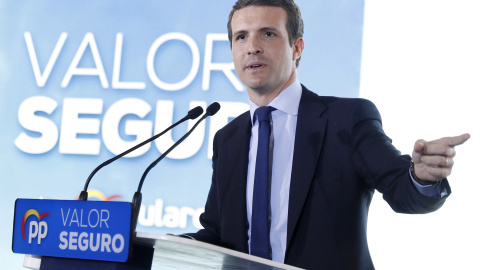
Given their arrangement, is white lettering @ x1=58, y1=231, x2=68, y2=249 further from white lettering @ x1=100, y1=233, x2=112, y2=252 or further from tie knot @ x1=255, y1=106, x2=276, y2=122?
tie knot @ x1=255, y1=106, x2=276, y2=122

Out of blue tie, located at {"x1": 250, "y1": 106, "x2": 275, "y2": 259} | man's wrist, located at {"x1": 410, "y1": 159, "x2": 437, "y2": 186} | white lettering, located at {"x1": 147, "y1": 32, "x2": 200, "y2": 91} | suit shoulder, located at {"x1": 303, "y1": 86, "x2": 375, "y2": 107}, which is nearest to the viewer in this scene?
man's wrist, located at {"x1": 410, "y1": 159, "x2": 437, "y2": 186}

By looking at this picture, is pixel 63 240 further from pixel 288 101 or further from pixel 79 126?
pixel 79 126

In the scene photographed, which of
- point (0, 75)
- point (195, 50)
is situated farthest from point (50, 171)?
point (195, 50)

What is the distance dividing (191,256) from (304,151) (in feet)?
2.13

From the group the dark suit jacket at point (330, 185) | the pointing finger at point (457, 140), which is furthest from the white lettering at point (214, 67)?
the pointing finger at point (457, 140)

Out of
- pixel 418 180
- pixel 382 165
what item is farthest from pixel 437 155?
pixel 382 165

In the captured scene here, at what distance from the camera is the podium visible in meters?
1.35

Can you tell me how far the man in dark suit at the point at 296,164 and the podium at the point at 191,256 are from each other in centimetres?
38

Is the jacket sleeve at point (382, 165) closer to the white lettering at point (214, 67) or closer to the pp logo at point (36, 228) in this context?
the pp logo at point (36, 228)

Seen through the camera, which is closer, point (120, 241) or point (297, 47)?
point (120, 241)

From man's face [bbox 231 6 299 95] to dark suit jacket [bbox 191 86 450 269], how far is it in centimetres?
13

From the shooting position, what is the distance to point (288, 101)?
7.16 feet

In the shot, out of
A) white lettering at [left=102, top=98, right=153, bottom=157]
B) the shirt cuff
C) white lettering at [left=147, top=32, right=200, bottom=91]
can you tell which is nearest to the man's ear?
the shirt cuff

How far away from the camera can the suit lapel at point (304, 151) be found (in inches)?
76.1
